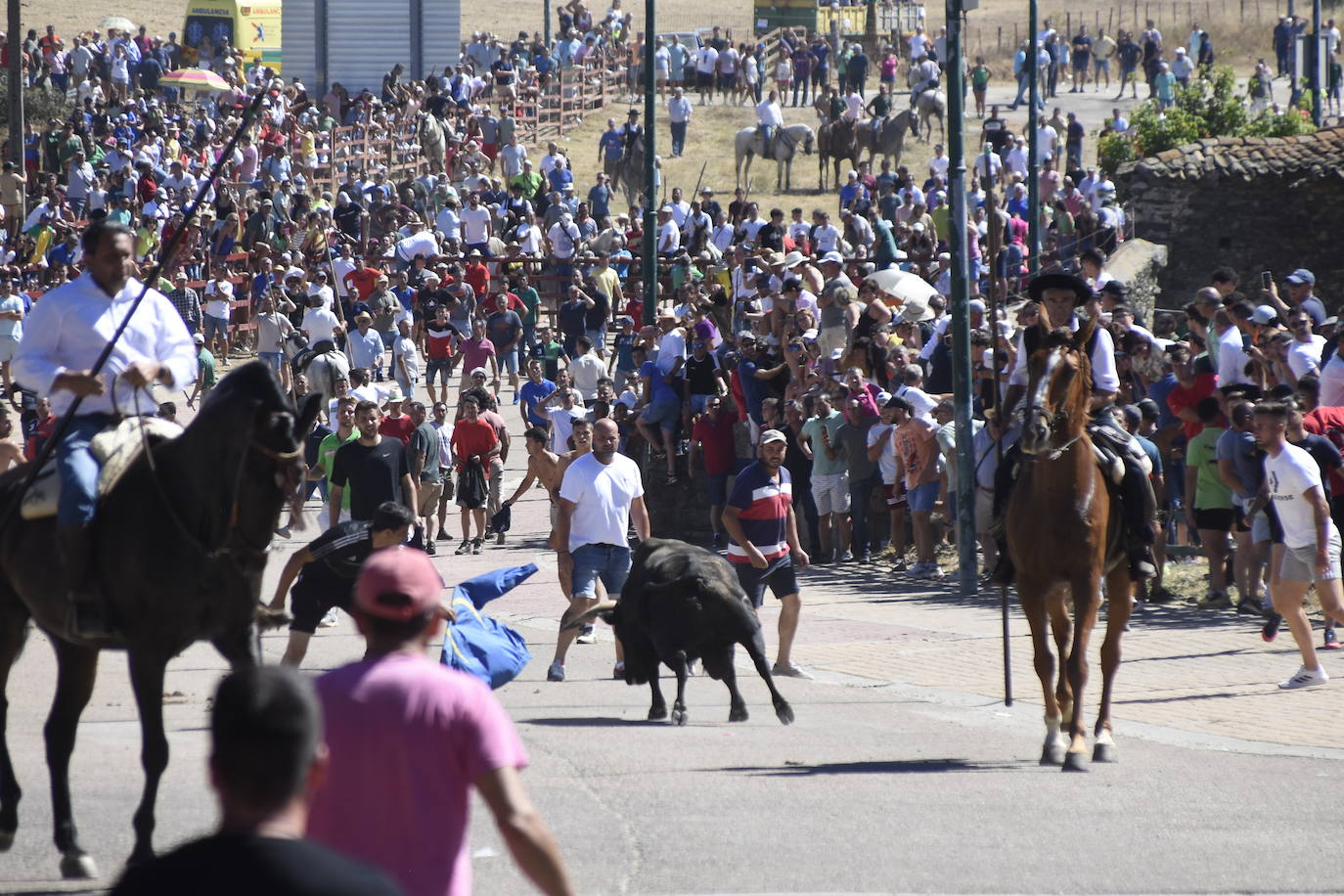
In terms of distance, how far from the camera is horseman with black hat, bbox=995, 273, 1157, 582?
10.7 m

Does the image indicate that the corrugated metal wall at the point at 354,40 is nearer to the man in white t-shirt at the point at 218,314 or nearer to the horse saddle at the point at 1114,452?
the man in white t-shirt at the point at 218,314

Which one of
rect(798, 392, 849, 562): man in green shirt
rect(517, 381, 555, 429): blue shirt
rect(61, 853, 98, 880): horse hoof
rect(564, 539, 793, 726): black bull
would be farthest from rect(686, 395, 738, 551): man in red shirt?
rect(61, 853, 98, 880): horse hoof

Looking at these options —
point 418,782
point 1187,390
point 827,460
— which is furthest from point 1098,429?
point 827,460

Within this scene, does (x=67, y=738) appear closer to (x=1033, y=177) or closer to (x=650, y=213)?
(x=650, y=213)

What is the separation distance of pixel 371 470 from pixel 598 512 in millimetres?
2104

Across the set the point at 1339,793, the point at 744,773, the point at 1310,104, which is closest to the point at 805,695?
the point at 744,773

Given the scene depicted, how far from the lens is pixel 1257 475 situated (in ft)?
46.4

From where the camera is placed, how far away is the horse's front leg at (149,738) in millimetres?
7512

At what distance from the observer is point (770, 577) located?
44.2 ft

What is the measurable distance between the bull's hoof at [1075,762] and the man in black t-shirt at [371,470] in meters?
6.16

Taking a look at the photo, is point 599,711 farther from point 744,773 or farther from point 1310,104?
point 1310,104

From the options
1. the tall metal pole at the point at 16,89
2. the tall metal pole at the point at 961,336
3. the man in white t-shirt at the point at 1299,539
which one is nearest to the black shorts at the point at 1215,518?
the tall metal pole at the point at 961,336

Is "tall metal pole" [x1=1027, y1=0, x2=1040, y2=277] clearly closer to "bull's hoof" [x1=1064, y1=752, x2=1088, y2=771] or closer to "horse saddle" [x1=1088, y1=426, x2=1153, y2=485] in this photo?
"horse saddle" [x1=1088, y1=426, x2=1153, y2=485]

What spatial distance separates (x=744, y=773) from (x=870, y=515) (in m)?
9.11
